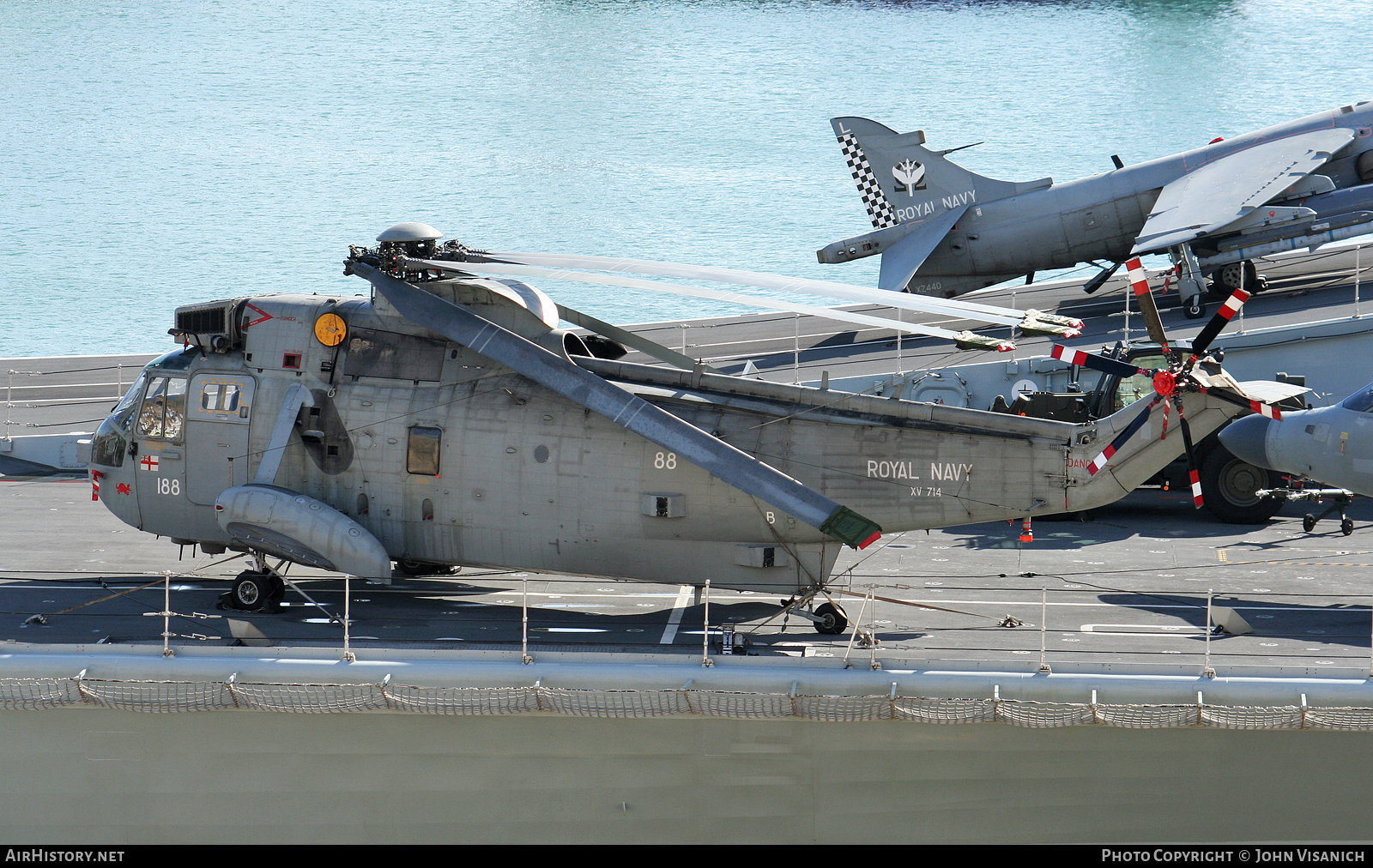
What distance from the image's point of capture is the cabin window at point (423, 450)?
603 inches

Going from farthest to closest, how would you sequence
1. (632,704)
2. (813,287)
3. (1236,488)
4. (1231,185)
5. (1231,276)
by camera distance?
(1231,276)
(1231,185)
(1236,488)
(813,287)
(632,704)

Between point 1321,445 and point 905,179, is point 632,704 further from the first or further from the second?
point 905,179

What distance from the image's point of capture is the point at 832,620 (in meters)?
15.0

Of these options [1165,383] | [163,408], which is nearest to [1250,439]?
[1165,383]

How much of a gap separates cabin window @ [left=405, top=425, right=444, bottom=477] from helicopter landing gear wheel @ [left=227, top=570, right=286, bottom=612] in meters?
2.26

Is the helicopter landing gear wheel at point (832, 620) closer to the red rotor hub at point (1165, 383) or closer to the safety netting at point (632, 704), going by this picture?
the safety netting at point (632, 704)

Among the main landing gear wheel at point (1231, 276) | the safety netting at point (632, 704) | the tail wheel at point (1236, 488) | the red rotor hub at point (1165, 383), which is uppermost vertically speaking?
the main landing gear wheel at point (1231, 276)

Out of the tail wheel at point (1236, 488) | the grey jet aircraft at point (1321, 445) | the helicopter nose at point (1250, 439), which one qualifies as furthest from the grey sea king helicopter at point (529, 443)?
the tail wheel at point (1236, 488)

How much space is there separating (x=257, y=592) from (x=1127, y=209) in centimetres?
2034

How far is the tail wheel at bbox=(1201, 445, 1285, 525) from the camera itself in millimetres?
19859

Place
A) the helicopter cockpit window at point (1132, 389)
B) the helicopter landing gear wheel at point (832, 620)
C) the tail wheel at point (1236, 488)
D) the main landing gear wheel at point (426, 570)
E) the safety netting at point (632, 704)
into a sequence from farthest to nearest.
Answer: the helicopter cockpit window at point (1132, 389) → the tail wheel at point (1236, 488) → the main landing gear wheel at point (426, 570) → the helicopter landing gear wheel at point (832, 620) → the safety netting at point (632, 704)

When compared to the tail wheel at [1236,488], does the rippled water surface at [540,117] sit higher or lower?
higher

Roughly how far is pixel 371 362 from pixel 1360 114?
22.5 meters

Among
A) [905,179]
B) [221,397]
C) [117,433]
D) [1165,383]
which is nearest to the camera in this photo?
[1165,383]
